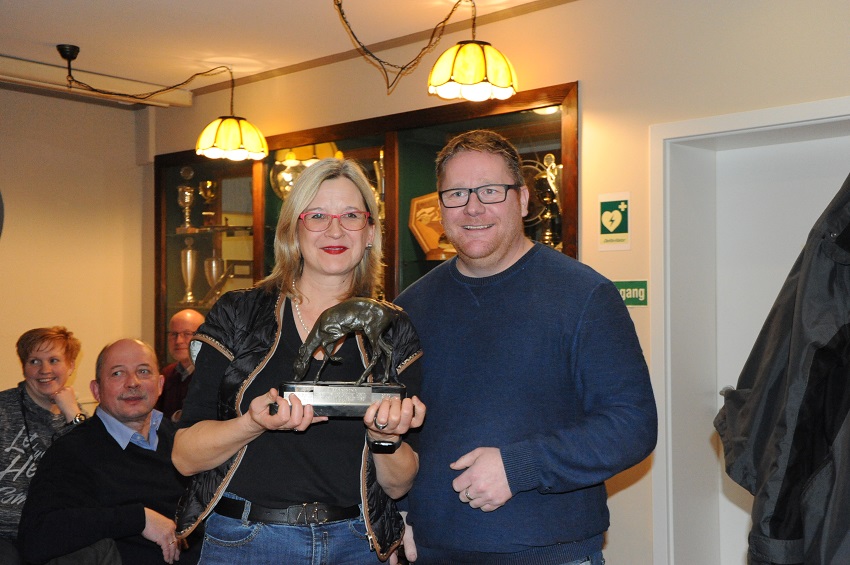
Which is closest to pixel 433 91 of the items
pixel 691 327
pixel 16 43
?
pixel 691 327

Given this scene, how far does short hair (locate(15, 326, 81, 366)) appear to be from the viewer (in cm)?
373

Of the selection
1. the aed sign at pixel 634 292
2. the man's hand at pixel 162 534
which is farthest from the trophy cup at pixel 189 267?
the man's hand at pixel 162 534

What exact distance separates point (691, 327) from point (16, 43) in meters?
3.68

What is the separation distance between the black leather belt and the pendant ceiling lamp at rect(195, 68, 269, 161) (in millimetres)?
3392

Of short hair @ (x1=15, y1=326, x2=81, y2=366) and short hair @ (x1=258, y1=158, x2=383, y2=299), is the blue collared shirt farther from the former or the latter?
short hair @ (x1=258, y1=158, x2=383, y2=299)

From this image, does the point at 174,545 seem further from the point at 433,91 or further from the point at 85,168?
the point at 85,168

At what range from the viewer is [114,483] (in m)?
2.82

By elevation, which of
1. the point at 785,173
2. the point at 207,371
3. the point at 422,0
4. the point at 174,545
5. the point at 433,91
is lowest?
the point at 174,545

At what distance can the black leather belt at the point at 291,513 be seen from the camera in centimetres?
171

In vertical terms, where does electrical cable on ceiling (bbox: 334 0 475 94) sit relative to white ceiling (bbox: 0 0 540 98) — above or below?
below

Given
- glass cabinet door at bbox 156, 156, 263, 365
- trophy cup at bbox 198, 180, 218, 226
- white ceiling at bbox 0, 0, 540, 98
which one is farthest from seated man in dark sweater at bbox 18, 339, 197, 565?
trophy cup at bbox 198, 180, 218, 226

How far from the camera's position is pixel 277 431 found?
1.75m

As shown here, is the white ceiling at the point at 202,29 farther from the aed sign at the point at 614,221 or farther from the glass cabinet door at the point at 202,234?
the aed sign at the point at 614,221

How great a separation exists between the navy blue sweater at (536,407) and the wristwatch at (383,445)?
220 millimetres
